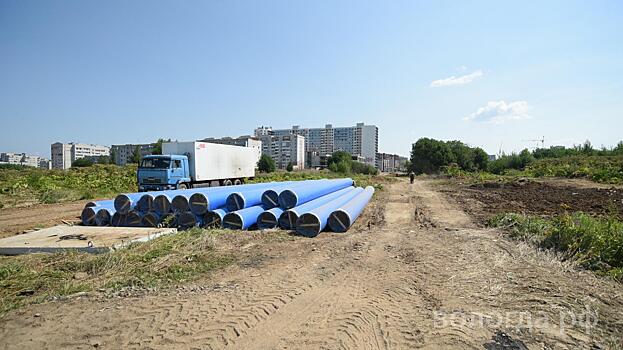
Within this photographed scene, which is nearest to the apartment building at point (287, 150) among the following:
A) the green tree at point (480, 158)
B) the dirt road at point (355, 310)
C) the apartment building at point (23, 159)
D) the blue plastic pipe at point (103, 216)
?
the green tree at point (480, 158)

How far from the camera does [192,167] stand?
1772 cm

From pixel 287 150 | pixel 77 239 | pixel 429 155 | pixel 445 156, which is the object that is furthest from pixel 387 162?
pixel 77 239

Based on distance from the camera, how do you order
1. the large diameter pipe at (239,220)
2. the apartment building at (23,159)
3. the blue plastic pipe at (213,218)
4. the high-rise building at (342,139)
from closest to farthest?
the large diameter pipe at (239,220), the blue plastic pipe at (213,218), the apartment building at (23,159), the high-rise building at (342,139)

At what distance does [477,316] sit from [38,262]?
263 inches

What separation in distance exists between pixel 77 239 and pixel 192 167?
11.2 m

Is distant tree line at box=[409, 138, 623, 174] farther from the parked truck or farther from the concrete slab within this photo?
the concrete slab

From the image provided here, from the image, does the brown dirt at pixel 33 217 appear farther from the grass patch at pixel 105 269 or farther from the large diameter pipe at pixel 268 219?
the large diameter pipe at pixel 268 219

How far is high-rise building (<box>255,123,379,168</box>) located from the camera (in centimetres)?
13788

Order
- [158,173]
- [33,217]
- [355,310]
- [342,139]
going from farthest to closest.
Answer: [342,139] → [158,173] → [33,217] → [355,310]

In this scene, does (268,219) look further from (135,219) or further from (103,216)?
(103,216)

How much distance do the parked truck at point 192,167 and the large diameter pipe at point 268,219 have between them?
8512mm

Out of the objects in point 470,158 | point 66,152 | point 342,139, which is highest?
point 342,139

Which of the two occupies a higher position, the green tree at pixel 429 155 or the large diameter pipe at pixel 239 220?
the green tree at pixel 429 155

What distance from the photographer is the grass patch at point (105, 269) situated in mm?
4398
